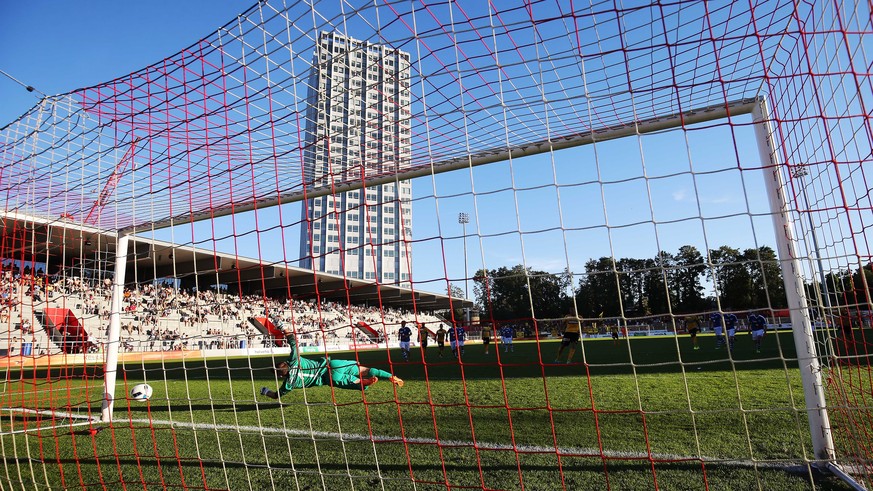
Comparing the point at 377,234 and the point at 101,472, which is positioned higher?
the point at 377,234

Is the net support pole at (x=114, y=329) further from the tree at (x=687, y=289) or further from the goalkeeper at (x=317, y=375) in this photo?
the tree at (x=687, y=289)

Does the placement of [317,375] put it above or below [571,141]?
below

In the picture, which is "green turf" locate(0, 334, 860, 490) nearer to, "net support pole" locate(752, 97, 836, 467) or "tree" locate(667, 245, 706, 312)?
"net support pole" locate(752, 97, 836, 467)

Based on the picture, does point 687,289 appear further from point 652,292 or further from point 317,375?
point 317,375

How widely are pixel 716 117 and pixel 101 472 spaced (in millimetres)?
5924

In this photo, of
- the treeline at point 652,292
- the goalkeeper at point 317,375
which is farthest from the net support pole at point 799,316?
the treeline at point 652,292

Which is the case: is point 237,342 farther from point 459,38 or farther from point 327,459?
point 459,38

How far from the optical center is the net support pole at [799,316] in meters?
3.54

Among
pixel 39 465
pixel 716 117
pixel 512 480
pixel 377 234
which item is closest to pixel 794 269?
pixel 716 117

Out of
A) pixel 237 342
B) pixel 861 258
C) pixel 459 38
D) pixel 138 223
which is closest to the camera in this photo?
pixel 861 258

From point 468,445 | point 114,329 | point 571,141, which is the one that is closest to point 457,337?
point 468,445

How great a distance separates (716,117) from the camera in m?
3.72

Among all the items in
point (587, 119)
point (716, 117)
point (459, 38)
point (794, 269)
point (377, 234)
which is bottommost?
point (794, 269)

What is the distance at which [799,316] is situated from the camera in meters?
3.57
